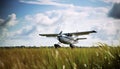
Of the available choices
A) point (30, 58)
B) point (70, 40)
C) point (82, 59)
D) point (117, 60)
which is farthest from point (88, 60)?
point (70, 40)

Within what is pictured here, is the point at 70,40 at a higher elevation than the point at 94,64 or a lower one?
lower

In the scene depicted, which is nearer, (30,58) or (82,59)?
(82,59)

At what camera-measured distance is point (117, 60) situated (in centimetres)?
146

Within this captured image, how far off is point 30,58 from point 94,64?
1.42ft

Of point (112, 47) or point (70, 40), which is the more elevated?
point (112, 47)

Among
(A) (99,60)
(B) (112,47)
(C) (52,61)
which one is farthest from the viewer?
(B) (112,47)

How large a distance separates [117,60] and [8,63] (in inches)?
24.9

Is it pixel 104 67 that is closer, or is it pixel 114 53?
pixel 104 67

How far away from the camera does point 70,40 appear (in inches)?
479

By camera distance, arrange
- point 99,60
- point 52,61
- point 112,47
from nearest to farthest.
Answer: point 52,61, point 99,60, point 112,47

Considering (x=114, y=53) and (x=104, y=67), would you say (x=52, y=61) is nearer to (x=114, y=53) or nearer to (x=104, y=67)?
(x=104, y=67)

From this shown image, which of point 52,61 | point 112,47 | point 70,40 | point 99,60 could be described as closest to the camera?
point 52,61

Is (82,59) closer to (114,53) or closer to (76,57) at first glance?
(76,57)

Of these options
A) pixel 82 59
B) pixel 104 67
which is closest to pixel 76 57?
pixel 82 59
